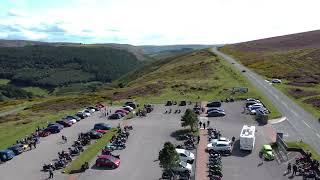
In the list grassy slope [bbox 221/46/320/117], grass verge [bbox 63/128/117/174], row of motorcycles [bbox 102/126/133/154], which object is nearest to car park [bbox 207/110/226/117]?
grassy slope [bbox 221/46/320/117]

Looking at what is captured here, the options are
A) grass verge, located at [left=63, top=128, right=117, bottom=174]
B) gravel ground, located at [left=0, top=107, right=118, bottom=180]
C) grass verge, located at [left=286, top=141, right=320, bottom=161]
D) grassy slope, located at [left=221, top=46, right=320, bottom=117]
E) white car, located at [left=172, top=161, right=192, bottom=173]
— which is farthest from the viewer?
grassy slope, located at [left=221, top=46, right=320, bottom=117]

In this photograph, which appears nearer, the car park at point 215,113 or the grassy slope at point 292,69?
the car park at point 215,113

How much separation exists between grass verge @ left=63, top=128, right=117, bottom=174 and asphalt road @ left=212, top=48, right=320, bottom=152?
2898 centimetres

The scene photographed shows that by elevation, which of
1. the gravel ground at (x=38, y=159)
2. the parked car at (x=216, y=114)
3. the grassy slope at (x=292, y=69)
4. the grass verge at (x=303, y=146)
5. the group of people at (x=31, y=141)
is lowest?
the gravel ground at (x=38, y=159)

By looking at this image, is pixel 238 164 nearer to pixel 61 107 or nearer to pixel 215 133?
pixel 215 133

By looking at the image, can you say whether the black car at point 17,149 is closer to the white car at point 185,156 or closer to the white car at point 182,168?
the white car at point 185,156

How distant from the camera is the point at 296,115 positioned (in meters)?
77.4

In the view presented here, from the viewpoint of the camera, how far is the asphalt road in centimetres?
6366

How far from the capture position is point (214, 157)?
175 feet

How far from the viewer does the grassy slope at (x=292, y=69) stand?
94069 mm

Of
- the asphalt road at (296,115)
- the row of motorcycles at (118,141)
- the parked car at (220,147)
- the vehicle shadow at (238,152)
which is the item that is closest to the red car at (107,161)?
the row of motorcycles at (118,141)

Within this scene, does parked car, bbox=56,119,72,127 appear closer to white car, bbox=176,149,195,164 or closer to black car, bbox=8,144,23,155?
black car, bbox=8,144,23,155

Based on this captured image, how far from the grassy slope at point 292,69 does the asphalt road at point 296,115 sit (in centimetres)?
170

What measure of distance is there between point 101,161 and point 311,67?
98398mm
